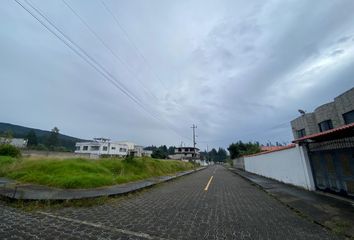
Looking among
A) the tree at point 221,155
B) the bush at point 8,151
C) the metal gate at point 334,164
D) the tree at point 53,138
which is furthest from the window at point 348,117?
the tree at point 221,155

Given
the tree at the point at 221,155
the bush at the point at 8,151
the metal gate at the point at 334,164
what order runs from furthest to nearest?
the tree at the point at 221,155
the bush at the point at 8,151
the metal gate at the point at 334,164

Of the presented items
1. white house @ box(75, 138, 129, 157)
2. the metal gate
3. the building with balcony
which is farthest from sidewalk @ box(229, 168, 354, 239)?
white house @ box(75, 138, 129, 157)

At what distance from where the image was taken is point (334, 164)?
8.65 metres

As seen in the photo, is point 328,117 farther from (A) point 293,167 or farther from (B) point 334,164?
(B) point 334,164

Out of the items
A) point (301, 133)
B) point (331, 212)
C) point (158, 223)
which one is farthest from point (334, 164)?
point (301, 133)

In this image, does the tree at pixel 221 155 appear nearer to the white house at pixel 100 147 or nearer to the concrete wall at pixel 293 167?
the white house at pixel 100 147

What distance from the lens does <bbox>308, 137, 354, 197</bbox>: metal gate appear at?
782 cm

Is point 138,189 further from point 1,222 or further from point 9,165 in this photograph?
point 9,165

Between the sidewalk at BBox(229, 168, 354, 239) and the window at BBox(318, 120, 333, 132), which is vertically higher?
the window at BBox(318, 120, 333, 132)

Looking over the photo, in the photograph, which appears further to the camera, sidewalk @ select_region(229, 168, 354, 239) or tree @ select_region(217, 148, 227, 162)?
tree @ select_region(217, 148, 227, 162)

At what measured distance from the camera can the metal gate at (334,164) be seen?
7.82m

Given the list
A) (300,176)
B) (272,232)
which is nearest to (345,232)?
(272,232)

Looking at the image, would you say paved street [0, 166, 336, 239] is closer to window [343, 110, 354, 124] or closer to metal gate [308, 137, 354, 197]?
metal gate [308, 137, 354, 197]

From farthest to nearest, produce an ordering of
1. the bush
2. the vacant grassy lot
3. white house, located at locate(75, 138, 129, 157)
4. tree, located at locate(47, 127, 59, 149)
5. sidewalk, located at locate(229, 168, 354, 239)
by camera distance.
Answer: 1. tree, located at locate(47, 127, 59, 149)
2. white house, located at locate(75, 138, 129, 157)
3. the bush
4. the vacant grassy lot
5. sidewalk, located at locate(229, 168, 354, 239)
